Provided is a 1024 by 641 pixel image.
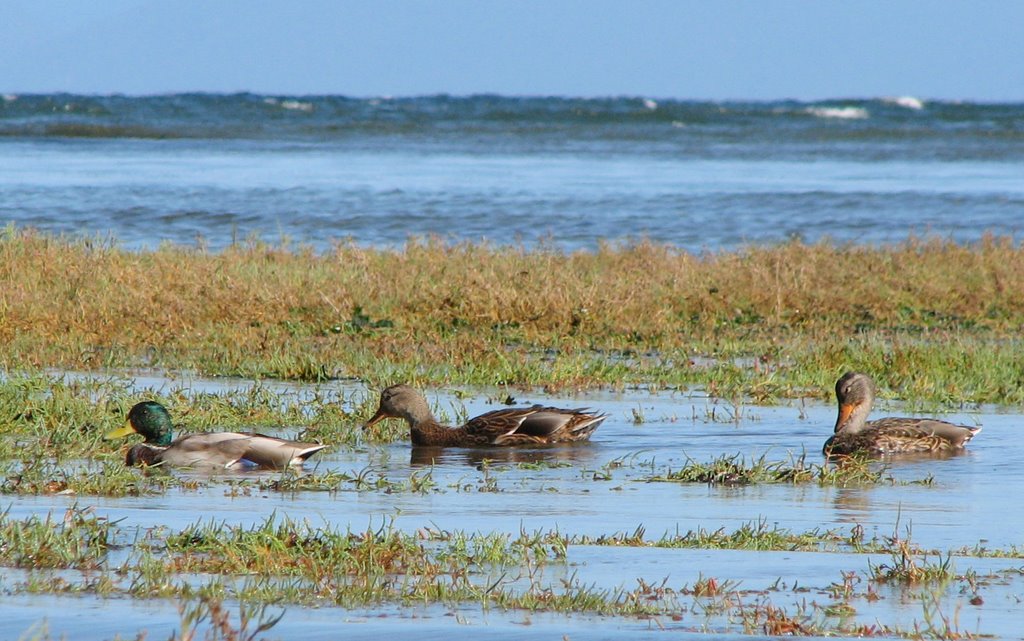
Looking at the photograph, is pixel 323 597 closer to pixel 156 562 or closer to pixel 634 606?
pixel 156 562

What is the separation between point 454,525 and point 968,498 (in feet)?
9.50

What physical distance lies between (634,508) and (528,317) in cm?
676

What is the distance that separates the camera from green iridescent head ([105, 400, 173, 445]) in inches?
384

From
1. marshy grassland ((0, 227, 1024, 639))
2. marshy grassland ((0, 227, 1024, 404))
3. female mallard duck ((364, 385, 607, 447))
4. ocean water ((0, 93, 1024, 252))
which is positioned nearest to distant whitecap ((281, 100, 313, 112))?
ocean water ((0, 93, 1024, 252))

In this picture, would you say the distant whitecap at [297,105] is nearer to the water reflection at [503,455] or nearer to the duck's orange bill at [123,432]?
the water reflection at [503,455]

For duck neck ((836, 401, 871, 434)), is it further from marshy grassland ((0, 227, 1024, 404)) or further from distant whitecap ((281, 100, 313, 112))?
distant whitecap ((281, 100, 313, 112))

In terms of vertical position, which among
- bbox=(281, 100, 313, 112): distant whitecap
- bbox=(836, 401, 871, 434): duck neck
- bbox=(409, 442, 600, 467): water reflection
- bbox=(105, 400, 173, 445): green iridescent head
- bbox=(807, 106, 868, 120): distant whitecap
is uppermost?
bbox=(807, 106, 868, 120): distant whitecap

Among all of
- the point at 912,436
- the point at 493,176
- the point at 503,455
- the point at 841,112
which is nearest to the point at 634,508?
the point at 503,455

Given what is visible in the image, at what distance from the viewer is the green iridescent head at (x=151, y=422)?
32.0ft

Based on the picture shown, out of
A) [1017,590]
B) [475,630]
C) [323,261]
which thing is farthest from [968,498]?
[323,261]

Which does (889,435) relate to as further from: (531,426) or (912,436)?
(531,426)

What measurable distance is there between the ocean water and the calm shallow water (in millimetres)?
9579

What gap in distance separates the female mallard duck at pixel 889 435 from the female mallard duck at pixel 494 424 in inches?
58.1

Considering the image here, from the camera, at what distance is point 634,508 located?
27.8ft
